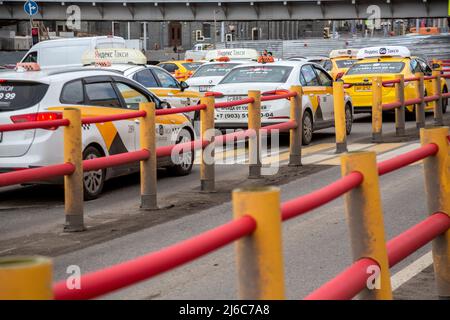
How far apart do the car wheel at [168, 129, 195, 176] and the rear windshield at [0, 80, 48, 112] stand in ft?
8.67

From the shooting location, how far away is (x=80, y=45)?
32750 millimetres

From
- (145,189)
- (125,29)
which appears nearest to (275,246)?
(145,189)

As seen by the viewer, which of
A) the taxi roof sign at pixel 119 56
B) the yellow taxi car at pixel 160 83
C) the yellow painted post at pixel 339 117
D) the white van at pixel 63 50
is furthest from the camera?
the white van at pixel 63 50

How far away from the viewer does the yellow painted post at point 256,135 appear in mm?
13195

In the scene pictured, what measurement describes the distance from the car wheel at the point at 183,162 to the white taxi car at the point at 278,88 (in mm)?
3523

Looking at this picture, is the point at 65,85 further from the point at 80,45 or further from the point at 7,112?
the point at 80,45

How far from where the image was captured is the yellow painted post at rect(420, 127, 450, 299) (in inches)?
236

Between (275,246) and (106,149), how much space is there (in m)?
8.76

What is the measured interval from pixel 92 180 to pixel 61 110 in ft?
3.00

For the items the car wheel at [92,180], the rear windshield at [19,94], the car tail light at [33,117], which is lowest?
the car wheel at [92,180]

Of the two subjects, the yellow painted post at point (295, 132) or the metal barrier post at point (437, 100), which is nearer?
the yellow painted post at point (295, 132)

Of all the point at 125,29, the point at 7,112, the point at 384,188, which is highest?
the point at 125,29

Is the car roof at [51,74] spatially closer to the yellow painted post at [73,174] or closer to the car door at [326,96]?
the yellow painted post at [73,174]

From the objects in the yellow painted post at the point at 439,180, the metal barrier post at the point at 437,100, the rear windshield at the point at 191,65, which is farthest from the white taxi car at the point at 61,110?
the rear windshield at the point at 191,65
